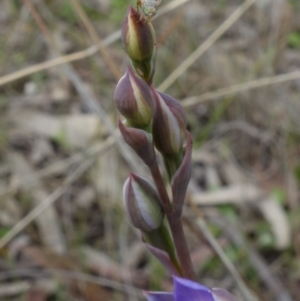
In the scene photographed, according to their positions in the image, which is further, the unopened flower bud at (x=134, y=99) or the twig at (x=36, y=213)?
the twig at (x=36, y=213)

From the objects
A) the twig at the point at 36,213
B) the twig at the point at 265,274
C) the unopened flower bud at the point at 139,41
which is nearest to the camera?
the unopened flower bud at the point at 139,41

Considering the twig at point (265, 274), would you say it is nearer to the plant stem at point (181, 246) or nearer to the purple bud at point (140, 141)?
the plant stem at point (181, 246)

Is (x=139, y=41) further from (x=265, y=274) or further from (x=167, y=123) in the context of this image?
(x=265, y=274)

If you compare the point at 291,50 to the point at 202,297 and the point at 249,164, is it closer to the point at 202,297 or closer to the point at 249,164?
the point at 249,164

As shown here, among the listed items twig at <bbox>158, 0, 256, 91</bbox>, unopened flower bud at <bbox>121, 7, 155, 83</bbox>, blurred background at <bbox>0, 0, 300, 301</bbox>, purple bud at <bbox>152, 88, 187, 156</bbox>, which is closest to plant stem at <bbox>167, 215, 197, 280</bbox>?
purple bud at <bbox>152, 88, 187, 156</bbox>

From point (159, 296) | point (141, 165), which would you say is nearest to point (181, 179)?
point (159, 296)

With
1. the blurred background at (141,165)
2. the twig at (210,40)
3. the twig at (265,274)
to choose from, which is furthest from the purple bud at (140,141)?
the twig at (265,274)

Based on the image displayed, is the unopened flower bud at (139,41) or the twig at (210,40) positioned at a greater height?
the unopened flower bud at (139,41)
